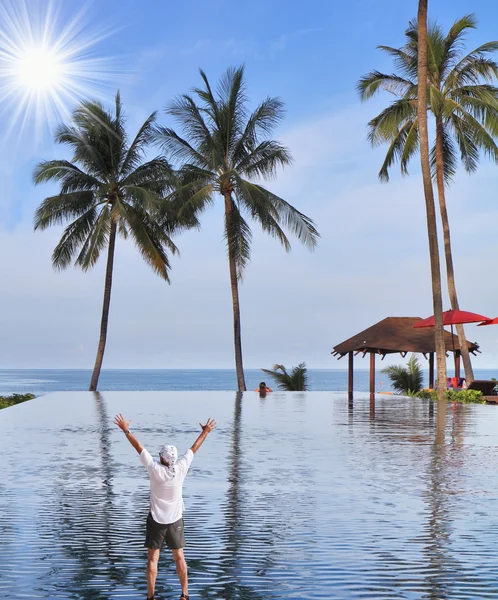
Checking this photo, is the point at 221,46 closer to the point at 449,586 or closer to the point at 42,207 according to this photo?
the point at 42,207

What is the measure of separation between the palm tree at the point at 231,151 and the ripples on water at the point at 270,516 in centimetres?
1805

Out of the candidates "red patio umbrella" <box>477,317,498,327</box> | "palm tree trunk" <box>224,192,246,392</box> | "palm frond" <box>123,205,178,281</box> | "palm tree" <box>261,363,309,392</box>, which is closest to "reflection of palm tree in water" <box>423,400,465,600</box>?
"red patio umbrella" <box>477,317,498,327</box>

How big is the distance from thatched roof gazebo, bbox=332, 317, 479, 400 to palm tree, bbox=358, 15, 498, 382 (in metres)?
1.08

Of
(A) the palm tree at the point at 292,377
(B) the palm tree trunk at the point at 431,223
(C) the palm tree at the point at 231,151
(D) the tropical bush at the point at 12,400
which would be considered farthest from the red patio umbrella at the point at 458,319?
(D) the tropical bush at the point at 12,400

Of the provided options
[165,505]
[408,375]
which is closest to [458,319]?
[408,375]

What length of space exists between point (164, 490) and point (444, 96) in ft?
85.2

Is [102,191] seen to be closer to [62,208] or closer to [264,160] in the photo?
[62,208]

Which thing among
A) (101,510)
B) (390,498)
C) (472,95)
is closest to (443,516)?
(390,498)

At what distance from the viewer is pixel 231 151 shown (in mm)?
32281

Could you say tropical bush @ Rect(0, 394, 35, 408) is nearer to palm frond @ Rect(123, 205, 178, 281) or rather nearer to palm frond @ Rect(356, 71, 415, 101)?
palm frond @ Rect(123, 205, 178, 281)

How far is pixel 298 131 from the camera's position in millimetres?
32406

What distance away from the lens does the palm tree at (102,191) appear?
31094 millimetres

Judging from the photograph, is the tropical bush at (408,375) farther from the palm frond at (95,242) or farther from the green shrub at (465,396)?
the palm frond at (95,242)

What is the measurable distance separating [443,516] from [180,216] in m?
24.8
